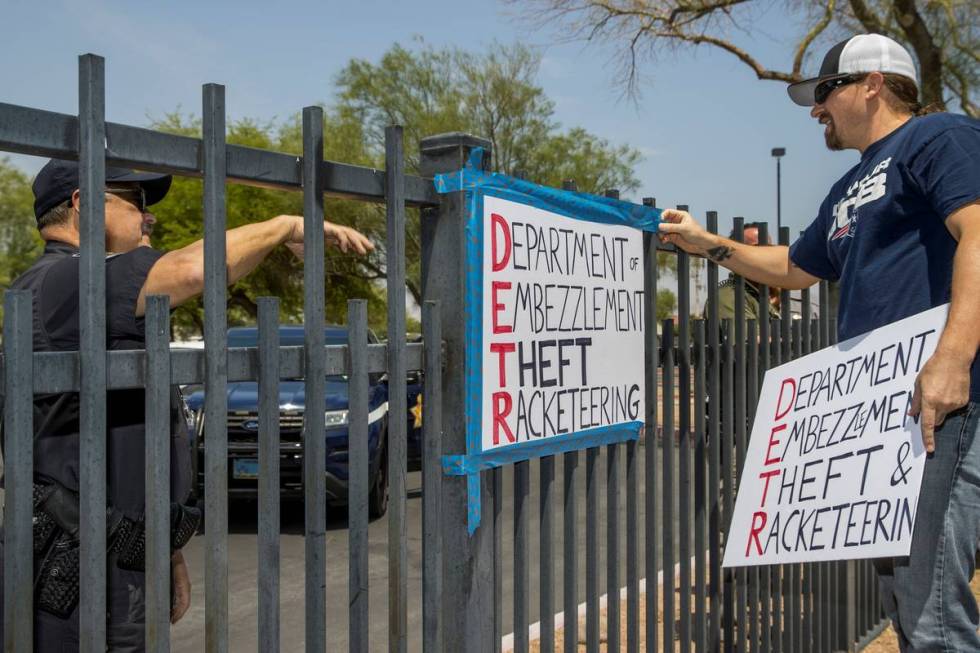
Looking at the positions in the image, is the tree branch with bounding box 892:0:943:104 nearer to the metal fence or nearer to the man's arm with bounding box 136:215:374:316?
the metal fence

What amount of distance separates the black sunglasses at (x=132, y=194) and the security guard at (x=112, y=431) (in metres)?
0.11

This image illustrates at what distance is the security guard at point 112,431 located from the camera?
2045 millimetres

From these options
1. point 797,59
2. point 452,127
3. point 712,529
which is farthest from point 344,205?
point 712,529

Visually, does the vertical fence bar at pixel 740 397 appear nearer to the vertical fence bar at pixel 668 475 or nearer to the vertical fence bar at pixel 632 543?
the vertical fence bar at pixel 668 475

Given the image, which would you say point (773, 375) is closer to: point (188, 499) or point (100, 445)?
point (188, 499)

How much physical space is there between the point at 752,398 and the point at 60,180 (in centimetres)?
296

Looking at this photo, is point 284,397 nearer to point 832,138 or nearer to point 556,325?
point 556,325

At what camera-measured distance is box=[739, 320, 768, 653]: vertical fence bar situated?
4.05 meters

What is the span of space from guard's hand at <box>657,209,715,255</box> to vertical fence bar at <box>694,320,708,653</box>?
1.19ft

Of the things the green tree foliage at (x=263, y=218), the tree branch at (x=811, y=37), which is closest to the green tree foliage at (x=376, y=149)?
the green tree foliage at (x=263, y=218)

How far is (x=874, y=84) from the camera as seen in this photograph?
2.90 meters

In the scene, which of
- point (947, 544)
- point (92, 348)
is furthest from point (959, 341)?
point (92, 348)

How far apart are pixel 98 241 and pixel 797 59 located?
1252 cm

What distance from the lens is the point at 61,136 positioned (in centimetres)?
175
